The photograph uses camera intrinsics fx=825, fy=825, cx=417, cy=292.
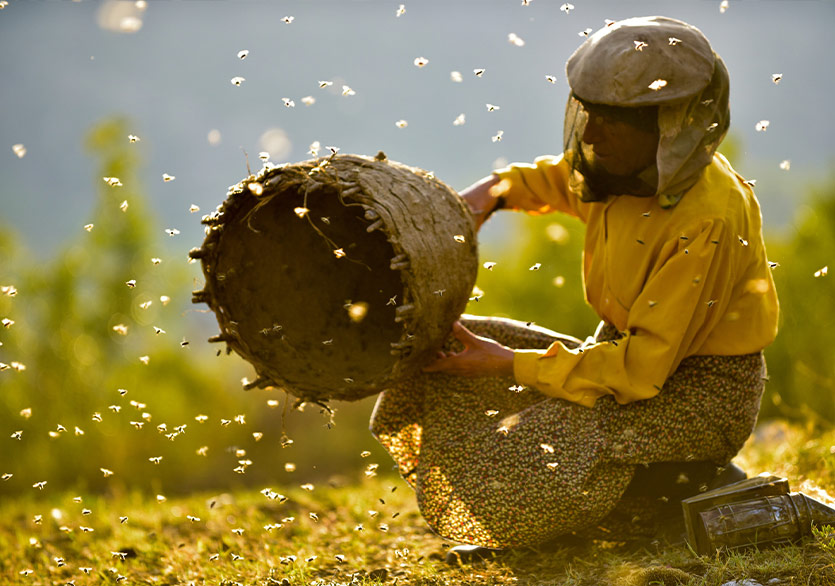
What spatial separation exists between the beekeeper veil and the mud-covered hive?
0.86 metres

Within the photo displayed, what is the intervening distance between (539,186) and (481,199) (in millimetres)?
325

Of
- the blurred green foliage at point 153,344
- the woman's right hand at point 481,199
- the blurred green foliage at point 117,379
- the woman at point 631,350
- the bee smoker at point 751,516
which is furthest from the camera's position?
the blurred green foliage at point 117,379

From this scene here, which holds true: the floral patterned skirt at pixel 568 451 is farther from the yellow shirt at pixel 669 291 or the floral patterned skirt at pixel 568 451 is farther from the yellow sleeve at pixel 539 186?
the yellow sleeve at pixel 539 186

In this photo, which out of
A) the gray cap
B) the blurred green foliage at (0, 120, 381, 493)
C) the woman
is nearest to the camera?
the gray cap

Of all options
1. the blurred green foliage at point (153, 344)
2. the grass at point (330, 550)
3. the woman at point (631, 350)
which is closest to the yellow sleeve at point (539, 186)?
the woman at point (631, 350)

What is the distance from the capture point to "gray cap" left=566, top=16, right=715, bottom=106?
3.29 m

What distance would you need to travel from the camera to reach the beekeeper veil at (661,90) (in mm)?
3303

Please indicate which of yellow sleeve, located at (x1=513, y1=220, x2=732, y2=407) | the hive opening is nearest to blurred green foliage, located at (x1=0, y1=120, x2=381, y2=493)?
the hive opening

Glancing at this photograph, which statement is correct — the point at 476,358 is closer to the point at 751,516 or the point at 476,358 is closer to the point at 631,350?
the point at 631,350

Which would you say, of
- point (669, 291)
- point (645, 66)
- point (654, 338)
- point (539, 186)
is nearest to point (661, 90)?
point (645, 66)

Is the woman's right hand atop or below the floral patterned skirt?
atop

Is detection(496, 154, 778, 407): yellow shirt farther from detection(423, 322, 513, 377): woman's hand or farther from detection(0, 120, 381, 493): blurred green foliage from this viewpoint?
detection(0, 120, 381, 493): blurred green foliage

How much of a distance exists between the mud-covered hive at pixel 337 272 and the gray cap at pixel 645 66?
92 cm

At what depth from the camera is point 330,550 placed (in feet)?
14.7
